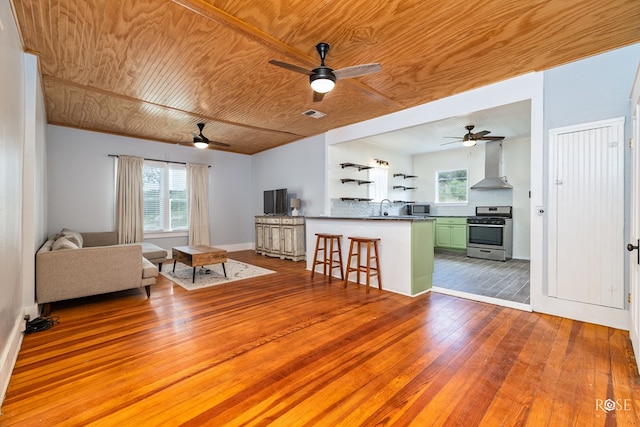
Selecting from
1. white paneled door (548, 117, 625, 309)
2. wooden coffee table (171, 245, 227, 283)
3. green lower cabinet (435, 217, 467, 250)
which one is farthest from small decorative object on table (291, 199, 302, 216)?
white paneled door (548, 117, 625, 309)

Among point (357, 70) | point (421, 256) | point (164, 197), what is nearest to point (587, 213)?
point (421, 256)

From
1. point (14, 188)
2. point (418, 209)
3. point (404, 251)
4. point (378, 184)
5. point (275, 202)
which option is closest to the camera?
point (14, 188)

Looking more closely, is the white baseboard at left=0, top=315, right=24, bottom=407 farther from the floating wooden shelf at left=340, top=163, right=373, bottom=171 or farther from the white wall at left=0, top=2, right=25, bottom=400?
the floating wooden shelf at left=340, top=163, right=373, bottom=171

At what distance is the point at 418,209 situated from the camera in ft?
27.0

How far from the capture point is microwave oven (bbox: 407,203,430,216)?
8.11 meters

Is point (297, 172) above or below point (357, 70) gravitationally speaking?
below

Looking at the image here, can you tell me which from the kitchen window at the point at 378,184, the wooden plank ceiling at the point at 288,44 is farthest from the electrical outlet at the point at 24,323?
the kitchen window at the point at 378,184

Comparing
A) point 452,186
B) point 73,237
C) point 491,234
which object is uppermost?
point 452,186

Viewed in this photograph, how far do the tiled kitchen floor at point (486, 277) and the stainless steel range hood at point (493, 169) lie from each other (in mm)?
1735

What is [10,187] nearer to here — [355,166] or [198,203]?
[198,203]

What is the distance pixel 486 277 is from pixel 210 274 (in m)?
4.66

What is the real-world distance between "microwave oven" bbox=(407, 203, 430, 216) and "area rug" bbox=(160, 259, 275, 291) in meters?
4.89

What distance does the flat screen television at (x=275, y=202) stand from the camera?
7.02 metres

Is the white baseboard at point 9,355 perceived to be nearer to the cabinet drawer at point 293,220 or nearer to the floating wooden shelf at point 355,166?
the cabinet drawer at point 293,220
